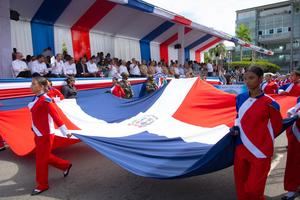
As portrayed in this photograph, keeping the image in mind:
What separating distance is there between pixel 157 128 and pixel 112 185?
4.04 ft

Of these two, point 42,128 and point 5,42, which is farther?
point 5,42

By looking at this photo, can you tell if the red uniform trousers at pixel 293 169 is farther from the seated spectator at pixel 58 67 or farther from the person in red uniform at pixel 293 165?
the seated spectator at pixel 58 67

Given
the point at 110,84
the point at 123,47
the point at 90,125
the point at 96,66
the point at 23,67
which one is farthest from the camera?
the point at 123,47

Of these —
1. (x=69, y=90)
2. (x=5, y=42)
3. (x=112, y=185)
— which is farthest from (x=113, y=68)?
(x=112, y=185)

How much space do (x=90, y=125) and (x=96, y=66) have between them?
6.68 metres

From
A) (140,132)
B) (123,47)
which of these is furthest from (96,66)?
(140,132)

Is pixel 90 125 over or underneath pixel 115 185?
over

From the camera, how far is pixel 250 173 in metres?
3.08

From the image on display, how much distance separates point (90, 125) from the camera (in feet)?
18.9

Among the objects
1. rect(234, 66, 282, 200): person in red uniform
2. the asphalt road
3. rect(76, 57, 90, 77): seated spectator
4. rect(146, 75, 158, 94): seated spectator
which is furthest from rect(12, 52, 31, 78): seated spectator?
rect(234, 66, 282, 200): person in red uniform

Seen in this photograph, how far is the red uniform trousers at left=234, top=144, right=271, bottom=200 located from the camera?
2990 millimetres

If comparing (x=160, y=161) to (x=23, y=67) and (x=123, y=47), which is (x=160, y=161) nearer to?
(x=23, y=67)

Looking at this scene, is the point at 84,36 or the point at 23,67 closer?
the point at 23,67

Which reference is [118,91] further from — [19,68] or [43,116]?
[43,116]
